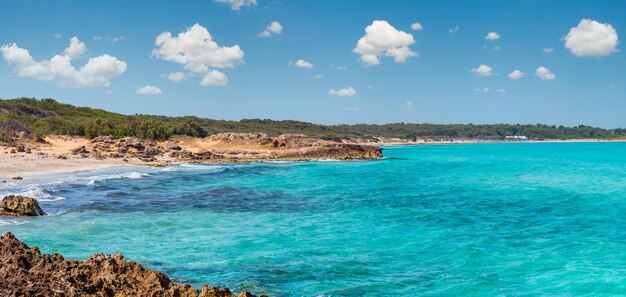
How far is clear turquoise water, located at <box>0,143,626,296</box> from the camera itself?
11766 millimetres

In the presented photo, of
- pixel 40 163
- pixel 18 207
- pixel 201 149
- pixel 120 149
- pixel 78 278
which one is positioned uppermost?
pixel 120 149

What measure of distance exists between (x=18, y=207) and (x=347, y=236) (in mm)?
12154

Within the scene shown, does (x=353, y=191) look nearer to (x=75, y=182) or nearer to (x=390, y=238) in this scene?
(x=390, y=238)

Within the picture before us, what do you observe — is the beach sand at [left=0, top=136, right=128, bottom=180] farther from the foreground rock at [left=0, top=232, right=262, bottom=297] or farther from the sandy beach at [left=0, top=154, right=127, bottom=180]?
the foreground rock at [left=0, top=232, right=262, bottom=297]

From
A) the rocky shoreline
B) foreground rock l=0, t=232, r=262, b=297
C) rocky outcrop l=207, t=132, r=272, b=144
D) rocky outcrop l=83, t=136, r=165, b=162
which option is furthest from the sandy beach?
rocky outcrop l=207, t=132, r=272, b=144

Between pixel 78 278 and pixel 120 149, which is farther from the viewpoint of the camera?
pixel 120 149

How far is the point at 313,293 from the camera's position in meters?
10.6

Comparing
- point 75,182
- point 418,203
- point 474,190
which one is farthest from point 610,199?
point 75,182

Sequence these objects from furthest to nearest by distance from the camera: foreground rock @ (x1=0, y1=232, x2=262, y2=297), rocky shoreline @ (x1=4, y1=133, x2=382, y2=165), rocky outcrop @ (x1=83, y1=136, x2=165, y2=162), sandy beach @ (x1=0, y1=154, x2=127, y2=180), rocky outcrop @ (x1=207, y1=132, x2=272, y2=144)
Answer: rocky outcrop @ (x1=207, y1=132, x2=272, y2=144)
rocky outcrop @ (x1=83, y1=136, x2=165, y2=162)
rocky shoreline @ (x1=4, y1=133, x2=382, y2=165)
sandy beach @ (x1=0, y1=154, x2=127, y2=180)
foreground rock @ (x1=0, y1=232, x2=262, y2=297)

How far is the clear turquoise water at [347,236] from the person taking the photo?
11766 mm

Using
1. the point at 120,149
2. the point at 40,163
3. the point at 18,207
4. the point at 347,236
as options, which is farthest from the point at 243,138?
the point at 347,236

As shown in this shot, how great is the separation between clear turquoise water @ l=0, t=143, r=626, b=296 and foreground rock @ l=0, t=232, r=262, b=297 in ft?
10.9

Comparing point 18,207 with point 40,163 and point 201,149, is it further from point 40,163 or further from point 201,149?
point 201,149

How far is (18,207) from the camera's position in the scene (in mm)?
17984
